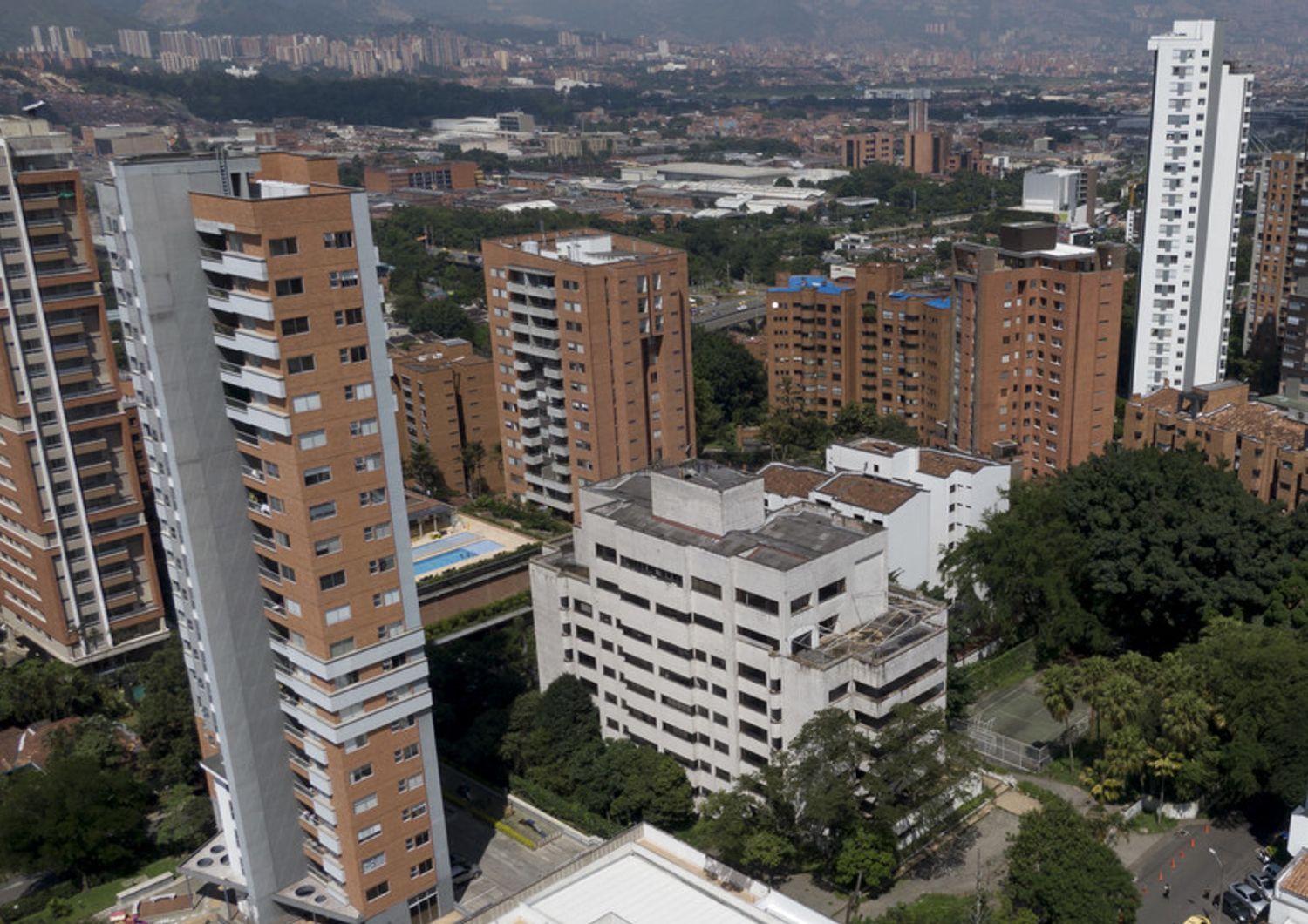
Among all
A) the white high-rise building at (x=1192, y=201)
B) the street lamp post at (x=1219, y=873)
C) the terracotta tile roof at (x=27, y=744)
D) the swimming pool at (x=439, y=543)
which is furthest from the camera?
the white high-rise building at (x=1192, y=201)

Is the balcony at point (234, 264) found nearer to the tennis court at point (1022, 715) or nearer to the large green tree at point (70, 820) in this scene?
the large green tree at point (70, 820)

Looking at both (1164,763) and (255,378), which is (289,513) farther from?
(1164,763)

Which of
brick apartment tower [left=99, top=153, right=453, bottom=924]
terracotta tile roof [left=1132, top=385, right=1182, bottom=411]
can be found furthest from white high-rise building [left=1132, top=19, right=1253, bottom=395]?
brick apartment tower [left=99, top=153, right=453, bottom=924]

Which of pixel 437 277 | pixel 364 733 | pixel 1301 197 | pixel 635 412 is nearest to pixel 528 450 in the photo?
pixel 635 412

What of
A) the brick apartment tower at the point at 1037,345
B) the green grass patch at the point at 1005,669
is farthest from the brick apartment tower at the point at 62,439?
the brick apartment tower at the point at 1037,345

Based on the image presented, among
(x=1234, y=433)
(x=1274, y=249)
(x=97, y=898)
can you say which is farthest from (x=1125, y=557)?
(x=1274, y=249)

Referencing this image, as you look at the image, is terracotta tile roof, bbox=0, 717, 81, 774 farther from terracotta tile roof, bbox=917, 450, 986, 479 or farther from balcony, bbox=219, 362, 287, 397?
terracotta tile roof, bbox=917, 450, 986, 479
